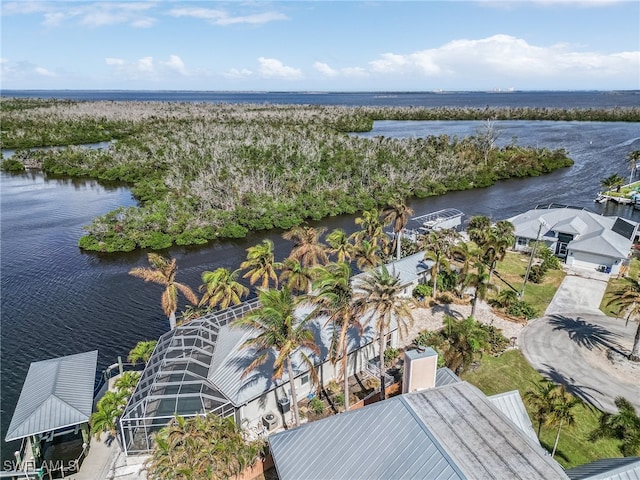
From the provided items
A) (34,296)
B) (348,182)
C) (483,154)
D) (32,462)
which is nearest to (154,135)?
(348,182)

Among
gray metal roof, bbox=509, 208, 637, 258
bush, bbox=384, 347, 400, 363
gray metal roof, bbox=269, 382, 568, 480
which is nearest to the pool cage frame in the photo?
gray metal roof, bbox=269, 382, 568, 480

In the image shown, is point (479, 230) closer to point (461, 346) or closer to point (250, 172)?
point (461, 346)

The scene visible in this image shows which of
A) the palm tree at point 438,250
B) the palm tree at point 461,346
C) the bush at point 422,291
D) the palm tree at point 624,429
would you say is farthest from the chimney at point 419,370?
the bush at point 422,291

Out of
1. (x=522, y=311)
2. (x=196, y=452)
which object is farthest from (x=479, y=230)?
(x=196, y=452)

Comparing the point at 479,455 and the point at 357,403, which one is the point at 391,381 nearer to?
the point at 357,403

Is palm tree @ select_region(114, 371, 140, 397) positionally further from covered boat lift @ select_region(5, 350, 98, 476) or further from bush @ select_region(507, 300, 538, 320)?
bush @ select_region(507, 300, 538, 320)
